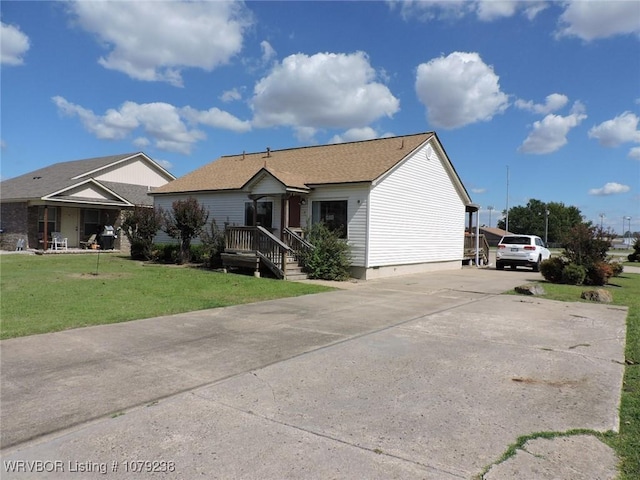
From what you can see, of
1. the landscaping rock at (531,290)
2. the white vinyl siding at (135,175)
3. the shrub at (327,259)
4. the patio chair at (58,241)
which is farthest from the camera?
the white vinyl siding at (135,175)

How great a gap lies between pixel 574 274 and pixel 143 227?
1823 centimetres

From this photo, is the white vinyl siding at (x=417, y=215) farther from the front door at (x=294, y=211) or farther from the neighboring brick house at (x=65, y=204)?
the neighboring brick house at (x=65, y=204)

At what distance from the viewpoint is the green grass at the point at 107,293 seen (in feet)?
27.7

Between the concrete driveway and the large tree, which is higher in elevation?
the large tree

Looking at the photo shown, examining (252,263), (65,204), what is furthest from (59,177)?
(252,263)

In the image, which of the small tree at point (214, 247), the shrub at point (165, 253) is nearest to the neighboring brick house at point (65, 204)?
the shrub at point (165, 253)

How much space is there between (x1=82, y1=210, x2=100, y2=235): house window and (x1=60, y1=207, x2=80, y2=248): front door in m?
0.55

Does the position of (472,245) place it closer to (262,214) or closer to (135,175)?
(262,214)

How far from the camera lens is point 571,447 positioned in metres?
3.72

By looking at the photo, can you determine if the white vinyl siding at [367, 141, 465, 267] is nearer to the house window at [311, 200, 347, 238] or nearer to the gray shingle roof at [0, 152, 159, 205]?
the house window at [311, 200, 347, 238]

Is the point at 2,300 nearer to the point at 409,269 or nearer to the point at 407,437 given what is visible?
the point at 407,437

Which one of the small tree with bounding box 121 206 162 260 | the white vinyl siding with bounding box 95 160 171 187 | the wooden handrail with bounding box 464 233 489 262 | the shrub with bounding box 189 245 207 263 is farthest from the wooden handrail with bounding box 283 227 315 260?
the white vinyl siding with bounding box 95 160 171 187

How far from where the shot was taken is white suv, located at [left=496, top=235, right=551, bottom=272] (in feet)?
74.6

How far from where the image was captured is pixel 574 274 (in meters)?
16.2
